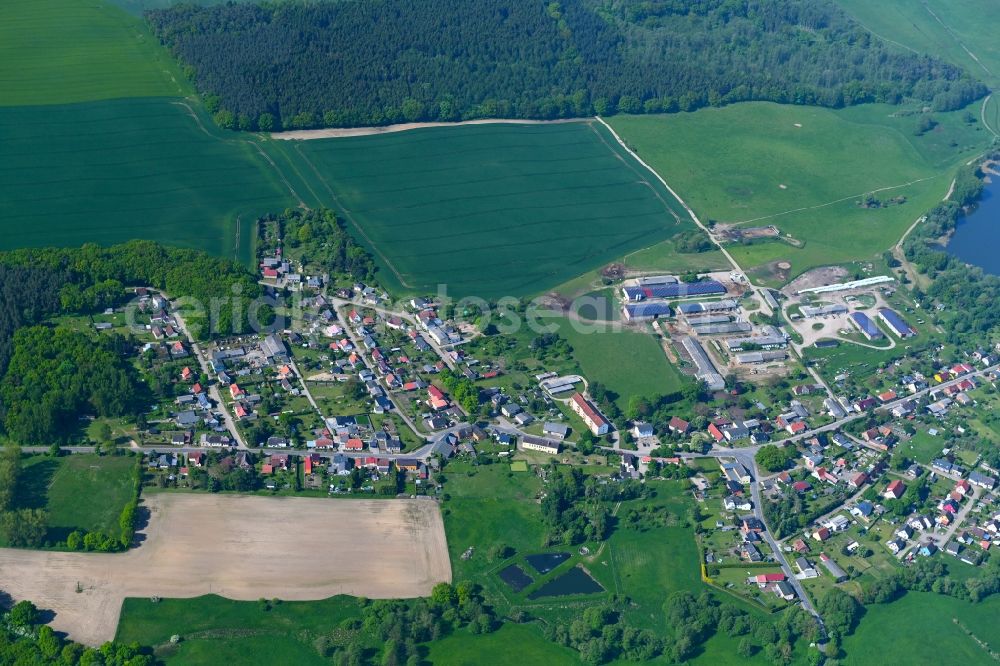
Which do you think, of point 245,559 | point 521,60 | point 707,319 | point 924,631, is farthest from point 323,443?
point 521,60

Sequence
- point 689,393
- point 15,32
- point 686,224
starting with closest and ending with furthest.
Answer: point 689,393, point 686,224, point 15,32

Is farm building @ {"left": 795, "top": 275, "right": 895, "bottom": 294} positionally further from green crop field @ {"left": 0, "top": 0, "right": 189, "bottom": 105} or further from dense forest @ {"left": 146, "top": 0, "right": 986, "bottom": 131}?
green crop field @ {"left": 0, "top": 0, "right": 189, "bottom": 105}

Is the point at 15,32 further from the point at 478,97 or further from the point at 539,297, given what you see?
the point at 539,297

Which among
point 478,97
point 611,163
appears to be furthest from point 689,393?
point 478,97

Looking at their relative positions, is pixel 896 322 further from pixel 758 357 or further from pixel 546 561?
pixel 546 561

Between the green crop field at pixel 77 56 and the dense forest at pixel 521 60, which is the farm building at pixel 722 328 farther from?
the green crop field at pixel 77 56

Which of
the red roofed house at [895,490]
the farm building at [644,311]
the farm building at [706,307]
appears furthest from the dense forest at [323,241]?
the red roofed house at [895,490]
